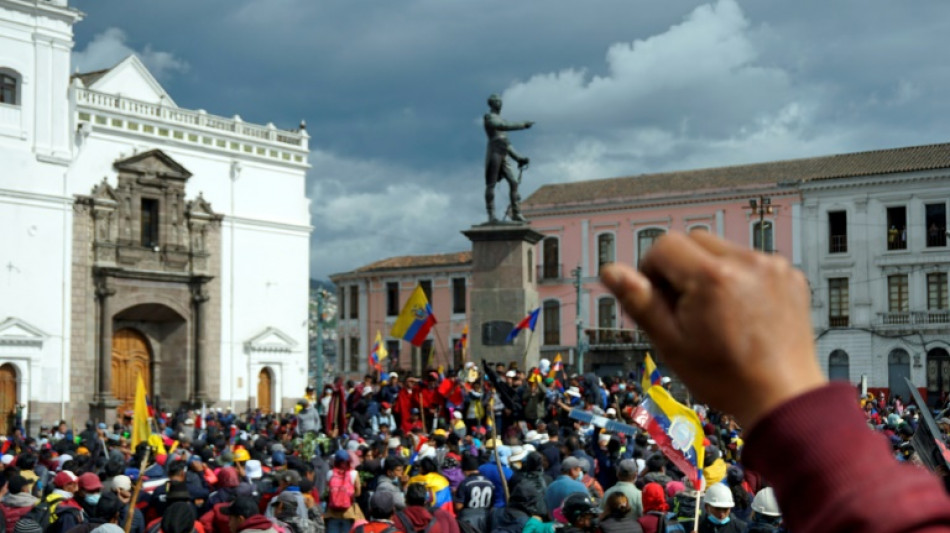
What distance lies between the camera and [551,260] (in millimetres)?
50281

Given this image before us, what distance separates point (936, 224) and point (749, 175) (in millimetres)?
7643

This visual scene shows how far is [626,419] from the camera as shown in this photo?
17969mm

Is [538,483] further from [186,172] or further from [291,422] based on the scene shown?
[186,172]

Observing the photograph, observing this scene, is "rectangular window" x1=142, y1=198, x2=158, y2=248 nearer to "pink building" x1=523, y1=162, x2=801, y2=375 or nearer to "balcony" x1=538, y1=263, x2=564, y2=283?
"pink building" x1=523, y1=162, x2=801, y2=375

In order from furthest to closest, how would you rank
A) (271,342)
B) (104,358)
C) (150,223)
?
(271,342) → (150,223) → (104,358)

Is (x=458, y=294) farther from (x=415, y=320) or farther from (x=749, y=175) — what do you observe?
(x=415, y=320)

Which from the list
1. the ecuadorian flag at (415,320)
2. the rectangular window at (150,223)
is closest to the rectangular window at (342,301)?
the rectangular window at (150,223)

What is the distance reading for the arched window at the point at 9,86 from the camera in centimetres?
3275

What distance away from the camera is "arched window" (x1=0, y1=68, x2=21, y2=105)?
A: 107 feet

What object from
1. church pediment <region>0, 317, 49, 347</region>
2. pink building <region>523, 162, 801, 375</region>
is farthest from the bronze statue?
Answer: pink building <region>523, 162, 801, 375</region>

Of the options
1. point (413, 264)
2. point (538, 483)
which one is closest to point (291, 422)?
point (538, 483)

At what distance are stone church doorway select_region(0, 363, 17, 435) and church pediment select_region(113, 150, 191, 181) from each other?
6890 mm

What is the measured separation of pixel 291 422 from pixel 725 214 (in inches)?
1119

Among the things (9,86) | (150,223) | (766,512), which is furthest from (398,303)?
(766,512)
